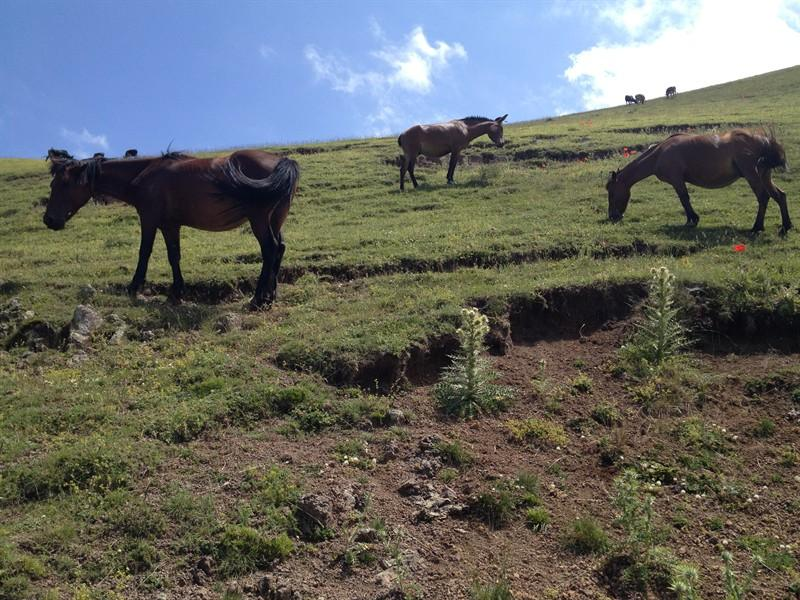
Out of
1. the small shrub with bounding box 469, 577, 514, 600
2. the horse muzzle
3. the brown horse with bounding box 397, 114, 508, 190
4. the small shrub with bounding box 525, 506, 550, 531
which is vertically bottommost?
the small shrub with bounding box 469, 577, 514, 600

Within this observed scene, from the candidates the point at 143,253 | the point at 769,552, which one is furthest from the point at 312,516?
the point at 143,253

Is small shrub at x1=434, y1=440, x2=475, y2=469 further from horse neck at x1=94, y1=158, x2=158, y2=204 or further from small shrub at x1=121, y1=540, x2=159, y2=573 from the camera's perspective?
horse neck at x1=94, y1=158, x2=158, y2=204

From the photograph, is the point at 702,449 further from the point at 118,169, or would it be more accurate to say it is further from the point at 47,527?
the point at 118,169

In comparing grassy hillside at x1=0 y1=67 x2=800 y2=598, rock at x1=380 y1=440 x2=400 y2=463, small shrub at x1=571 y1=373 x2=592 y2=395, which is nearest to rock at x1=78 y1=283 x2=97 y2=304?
grassy hillside at x1=0 y1=67 x2=800 y2=598

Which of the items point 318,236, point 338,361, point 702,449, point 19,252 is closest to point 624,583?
point 702,449

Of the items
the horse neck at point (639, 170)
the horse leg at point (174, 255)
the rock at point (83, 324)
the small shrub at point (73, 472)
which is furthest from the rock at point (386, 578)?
Answer: the horse neck at point (639, 170)

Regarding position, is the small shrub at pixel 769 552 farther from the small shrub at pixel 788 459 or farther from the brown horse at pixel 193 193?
the brown horse at pixel 193 193

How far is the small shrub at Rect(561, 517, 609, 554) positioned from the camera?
570 cm

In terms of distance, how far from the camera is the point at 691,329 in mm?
9312

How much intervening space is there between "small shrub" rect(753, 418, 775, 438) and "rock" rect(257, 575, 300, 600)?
202 inches

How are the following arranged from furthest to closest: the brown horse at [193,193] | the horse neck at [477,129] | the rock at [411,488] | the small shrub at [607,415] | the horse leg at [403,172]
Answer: the horse neck at [477,129]
the horse leg at [403,172]
the brown horse at [193,193]
the small shrub at [607,415]
the rock at [411,488]

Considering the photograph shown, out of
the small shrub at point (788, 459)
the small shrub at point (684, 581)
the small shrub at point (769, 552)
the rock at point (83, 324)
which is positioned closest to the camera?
the small shrub at point (684, 581)

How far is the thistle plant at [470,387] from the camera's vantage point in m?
7.82

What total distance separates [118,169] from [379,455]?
26.2 ft
